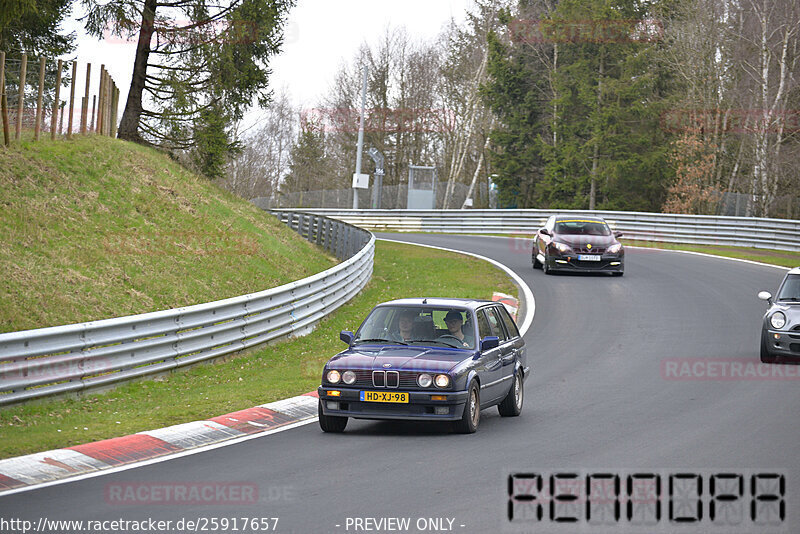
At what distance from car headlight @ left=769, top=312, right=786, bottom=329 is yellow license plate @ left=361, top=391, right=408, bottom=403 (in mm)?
7842

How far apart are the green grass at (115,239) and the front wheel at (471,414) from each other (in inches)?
288

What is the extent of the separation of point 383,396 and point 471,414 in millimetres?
974

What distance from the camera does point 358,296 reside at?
2394 cm

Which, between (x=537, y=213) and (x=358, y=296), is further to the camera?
(x=537, y=213)

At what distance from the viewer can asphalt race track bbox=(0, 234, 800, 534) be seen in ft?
22.5

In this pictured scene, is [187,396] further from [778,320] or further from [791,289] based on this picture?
[791,289]

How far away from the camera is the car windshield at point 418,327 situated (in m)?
11.0

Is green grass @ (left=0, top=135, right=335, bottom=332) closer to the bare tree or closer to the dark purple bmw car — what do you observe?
the dark purple bmw car

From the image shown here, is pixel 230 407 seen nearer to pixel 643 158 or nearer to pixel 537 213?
pixel 537 213

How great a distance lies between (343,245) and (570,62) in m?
29.4

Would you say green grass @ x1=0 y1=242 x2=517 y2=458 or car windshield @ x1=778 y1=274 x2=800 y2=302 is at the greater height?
car windshield @ x1=778 y1=274 x2=800 y2=302

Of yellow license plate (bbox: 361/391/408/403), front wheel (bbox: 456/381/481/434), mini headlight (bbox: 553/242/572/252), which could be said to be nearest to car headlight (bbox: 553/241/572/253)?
mini headlight (bbox: 553/242/572/252)

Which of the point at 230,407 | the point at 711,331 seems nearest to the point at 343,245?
the point at 711,331

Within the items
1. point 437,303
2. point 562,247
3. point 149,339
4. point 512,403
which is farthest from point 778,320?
point 562,247
